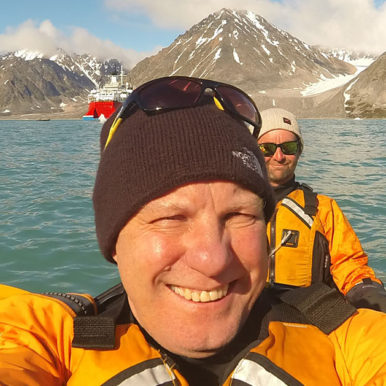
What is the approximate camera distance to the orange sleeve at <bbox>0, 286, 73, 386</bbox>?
1.49m

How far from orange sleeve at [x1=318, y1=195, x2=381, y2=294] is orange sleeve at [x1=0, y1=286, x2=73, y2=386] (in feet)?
9.38

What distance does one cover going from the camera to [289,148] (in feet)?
15.9

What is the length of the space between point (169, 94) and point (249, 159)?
465 millimetres

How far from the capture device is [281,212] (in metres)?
4.40

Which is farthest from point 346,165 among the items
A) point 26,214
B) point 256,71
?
point 256,71

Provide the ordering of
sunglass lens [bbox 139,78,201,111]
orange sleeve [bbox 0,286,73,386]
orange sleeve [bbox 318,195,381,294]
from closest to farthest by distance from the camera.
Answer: orange sleeve [bbox 0,286,73,386]
sunglass lens [bbox 139,78,201,111]
orange sleeve [bbox 318,195,381,294]

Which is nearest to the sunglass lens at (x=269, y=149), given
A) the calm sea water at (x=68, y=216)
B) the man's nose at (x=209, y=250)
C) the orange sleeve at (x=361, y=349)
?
the orange sleeve at (x=361, y=349)

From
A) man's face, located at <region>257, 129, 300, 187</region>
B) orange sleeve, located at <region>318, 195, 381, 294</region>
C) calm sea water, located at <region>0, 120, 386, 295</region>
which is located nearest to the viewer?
orange sleeve, located at <region>318, 195, 381, 294</region>

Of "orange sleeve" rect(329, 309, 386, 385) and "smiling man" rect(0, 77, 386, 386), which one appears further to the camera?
"orange sleeve" rect(329, 309, 386, 385)

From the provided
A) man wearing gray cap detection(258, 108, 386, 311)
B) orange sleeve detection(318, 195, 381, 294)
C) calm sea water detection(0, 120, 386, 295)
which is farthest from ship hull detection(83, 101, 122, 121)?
orange sleeve detection(318, 195, 381, 294)

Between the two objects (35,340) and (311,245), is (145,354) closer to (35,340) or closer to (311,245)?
(35,340)

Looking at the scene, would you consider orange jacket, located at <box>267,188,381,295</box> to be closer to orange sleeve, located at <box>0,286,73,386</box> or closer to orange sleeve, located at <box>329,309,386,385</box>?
orange sleeve, located at <box>329,309,386,385</box>

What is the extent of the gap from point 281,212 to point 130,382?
3.14 meters

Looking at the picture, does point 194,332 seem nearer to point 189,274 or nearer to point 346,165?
point 189,274
